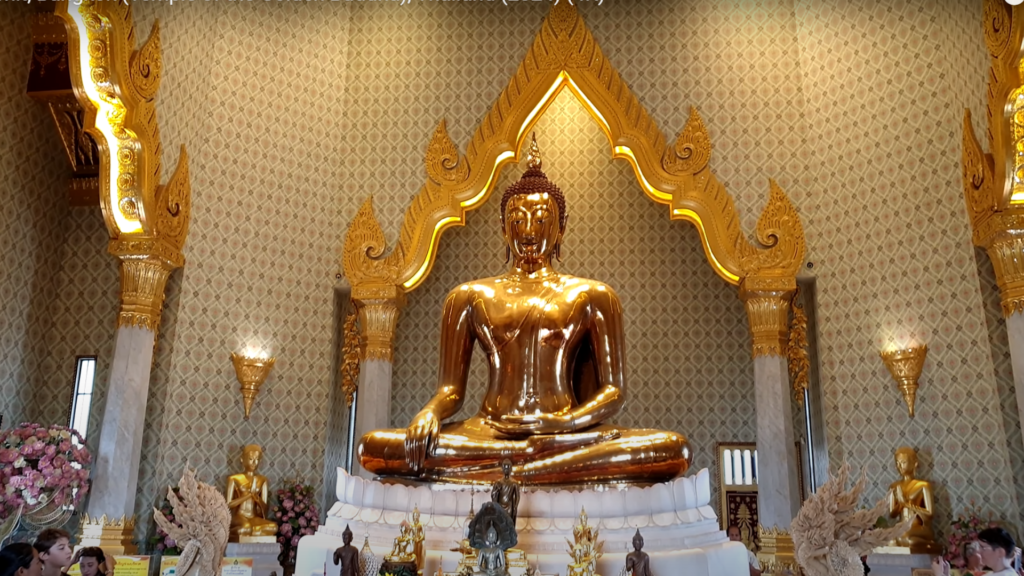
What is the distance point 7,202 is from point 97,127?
1.15m

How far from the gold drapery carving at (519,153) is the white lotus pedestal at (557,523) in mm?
3775

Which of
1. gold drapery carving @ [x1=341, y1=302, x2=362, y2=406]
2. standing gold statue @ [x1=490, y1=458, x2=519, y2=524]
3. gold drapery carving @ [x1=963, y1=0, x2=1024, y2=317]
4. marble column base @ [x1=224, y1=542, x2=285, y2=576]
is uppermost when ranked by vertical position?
gold drapery carving @ [x1=963, y1=0, x2=1024, y2=317]

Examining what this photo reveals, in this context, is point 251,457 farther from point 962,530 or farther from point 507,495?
point 962,530

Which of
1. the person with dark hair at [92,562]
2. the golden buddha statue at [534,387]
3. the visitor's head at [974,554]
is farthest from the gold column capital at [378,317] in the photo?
the visitor's head at [974,554]

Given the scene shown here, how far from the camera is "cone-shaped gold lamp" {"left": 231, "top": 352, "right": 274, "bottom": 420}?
711 cm

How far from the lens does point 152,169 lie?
21.7 ft

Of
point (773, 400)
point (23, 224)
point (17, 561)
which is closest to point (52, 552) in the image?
point (17, 561)

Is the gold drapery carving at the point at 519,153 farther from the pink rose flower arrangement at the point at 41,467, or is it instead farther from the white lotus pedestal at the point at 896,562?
the white lotus pedestal at the point at 896,562

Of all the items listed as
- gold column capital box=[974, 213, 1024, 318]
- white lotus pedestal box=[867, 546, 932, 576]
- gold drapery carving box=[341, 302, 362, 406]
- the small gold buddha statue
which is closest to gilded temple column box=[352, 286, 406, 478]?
gold drapery carving box=[341, 302, 362, 406]

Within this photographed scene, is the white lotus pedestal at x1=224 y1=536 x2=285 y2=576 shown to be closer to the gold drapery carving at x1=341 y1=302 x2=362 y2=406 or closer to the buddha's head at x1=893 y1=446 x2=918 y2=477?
the gold drapery carving at x1=341 y1=302 x2=362 y2=406

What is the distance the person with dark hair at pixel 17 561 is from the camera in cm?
257

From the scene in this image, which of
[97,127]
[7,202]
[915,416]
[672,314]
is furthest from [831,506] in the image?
[7,202]

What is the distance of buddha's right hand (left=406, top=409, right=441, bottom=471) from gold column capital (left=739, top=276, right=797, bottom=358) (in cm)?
362

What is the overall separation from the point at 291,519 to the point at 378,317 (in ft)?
6.07
